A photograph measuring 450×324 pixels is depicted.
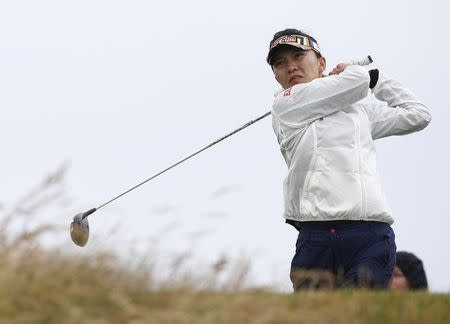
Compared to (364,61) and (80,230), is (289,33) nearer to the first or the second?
(364,61)

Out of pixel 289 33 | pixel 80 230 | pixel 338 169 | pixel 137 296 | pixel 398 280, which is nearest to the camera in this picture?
pixel 137 296

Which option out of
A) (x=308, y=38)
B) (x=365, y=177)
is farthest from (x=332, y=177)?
(x=308, y=38)

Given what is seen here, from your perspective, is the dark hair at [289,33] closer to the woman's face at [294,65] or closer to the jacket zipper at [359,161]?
the woman's face at [294,65]

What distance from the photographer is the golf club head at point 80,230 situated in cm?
615

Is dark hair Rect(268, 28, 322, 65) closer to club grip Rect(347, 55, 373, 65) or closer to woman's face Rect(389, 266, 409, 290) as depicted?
club grip Rect(347, 55, 373, 65)

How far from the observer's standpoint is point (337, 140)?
641 cm

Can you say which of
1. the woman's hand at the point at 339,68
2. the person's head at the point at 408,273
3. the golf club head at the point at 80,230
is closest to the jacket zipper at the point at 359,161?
the woman's hand at the point at 339,68

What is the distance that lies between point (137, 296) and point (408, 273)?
3.99m

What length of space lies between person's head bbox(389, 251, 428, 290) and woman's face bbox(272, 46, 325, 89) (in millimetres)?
1577

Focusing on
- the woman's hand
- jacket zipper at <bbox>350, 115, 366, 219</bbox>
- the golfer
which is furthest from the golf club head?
the woman's hand

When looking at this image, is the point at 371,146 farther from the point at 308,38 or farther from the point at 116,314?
the point at 116,314

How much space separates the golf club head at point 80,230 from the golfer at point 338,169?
1.44 meters

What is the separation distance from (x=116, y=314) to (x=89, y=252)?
2.11 feet

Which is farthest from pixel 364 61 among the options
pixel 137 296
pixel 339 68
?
pixel 137 296
